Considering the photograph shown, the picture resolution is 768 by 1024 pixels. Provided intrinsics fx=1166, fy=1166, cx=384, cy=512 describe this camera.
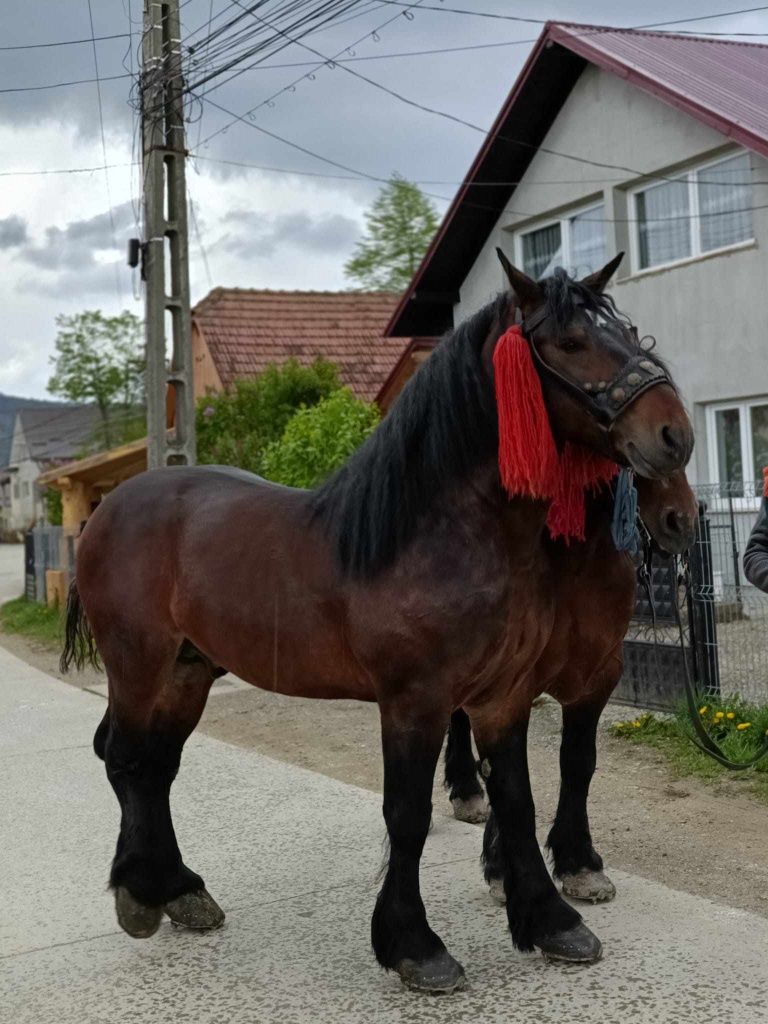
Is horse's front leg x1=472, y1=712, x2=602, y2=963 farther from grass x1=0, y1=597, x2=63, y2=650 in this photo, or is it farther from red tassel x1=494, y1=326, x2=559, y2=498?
grass x1=0, y1=597, x2=63, y2=650

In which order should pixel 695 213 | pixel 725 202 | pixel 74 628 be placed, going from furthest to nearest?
pixel 695 213 → pixel 725 202 → pixel 74 628

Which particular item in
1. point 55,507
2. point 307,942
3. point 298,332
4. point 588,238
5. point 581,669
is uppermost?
point 298,332

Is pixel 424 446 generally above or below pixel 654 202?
below

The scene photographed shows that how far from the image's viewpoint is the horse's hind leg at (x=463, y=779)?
5289mm

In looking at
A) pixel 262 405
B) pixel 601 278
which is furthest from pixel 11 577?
pixel 601 278

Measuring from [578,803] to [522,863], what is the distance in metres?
0.64

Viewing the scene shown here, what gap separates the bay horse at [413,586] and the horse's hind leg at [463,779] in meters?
1.56

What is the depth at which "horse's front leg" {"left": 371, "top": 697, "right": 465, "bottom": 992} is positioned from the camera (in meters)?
3.36

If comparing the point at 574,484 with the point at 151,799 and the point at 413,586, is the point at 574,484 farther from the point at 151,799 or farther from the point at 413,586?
the point at 151,799

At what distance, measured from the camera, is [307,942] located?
387 cm

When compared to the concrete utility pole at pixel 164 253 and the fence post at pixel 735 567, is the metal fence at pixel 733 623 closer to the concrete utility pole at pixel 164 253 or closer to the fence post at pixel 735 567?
the fence post at pixel 735 567

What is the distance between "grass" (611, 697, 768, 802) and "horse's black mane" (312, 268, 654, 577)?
3019mm

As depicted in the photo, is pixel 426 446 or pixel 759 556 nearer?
pixel 426 446

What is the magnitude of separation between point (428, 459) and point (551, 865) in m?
1.77
